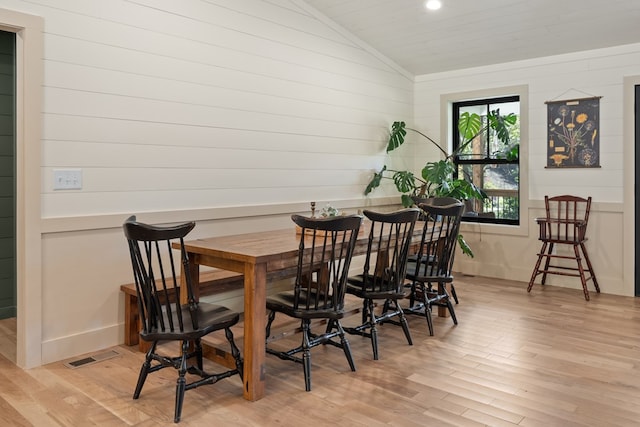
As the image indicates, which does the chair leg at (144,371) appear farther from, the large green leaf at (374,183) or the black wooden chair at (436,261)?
the large green leaf at (374,183)

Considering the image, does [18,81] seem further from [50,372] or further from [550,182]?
[550,182]

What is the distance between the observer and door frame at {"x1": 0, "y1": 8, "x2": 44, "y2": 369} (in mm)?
2949

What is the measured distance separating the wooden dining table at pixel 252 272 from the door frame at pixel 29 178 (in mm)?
938

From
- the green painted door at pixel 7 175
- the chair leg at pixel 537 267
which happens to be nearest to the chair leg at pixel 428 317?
the chair leg at pixel 537 267

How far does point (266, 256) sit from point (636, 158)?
400cm

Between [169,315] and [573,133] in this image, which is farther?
[573,133]

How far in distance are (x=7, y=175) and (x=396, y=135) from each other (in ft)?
12.4

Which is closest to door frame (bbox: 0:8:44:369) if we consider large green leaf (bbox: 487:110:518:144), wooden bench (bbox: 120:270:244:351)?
wooden bench (bbox: 120:270:244:351)

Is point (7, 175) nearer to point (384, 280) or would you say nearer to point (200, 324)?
point (200, 324)

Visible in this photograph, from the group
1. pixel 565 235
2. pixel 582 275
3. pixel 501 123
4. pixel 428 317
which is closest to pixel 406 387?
pixel 428 317

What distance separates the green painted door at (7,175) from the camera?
13.4 ft

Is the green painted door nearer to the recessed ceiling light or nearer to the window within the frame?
the recessed ceiling light

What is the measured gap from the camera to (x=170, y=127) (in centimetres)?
367

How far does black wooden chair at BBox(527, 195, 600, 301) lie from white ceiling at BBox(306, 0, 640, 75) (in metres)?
1.53
